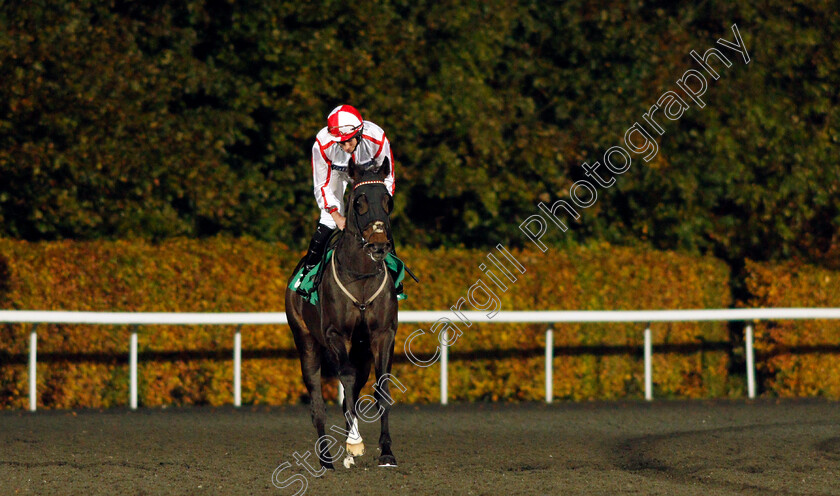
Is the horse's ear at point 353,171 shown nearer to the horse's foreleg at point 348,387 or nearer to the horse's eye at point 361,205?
the horse's eye at point 361,205

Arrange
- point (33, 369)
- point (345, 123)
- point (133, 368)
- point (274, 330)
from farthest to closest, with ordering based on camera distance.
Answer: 1. point (274, 330)
2. point (133, 368)
3. point (33, 369)
4. point (345, 123)

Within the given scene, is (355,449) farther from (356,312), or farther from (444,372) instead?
(444,372)

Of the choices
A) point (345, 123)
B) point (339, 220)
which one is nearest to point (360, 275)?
point (339, 220)

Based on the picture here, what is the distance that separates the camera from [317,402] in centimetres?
792

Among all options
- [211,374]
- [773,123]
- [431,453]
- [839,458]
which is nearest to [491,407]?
[211,374]

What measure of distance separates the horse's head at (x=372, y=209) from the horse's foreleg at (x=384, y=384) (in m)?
0.57

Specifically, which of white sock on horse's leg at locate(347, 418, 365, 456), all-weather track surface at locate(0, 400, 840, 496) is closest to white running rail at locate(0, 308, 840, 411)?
all-weather track surface at locate(0, 400, 840, 496)

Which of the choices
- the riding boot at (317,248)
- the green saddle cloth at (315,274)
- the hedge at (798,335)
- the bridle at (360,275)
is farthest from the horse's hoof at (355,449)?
the hedge at (798,335)

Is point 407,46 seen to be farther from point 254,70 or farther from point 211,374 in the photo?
point 211,374

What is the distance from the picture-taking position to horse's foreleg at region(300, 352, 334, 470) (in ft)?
24.4

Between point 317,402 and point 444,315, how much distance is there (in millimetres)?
3693

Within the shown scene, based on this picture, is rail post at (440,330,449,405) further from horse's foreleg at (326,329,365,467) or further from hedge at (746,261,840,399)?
horse's foreleg at (326,329,365,467)

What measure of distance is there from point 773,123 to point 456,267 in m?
4.72

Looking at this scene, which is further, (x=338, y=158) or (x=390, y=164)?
(x=338, y=158)
